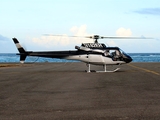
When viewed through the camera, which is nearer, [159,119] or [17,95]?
[159,119]

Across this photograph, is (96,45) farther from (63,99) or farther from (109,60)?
(63,99)

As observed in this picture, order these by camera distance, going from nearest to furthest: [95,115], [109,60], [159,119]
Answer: [159,119], [95,115], [109,60]

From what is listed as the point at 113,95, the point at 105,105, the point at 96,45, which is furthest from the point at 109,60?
the point at 105,105

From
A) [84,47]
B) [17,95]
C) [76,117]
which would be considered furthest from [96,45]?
[76,117]

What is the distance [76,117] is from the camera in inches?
368

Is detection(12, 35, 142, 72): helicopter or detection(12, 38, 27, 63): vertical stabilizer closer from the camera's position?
detection(12, 35, 142, 72): helicopter

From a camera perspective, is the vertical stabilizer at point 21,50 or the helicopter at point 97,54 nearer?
the helicopter at point 97,54

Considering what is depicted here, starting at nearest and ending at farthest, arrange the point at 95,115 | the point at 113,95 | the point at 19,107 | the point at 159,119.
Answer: the point at 159,119 → the point at 95,115 → the point at 19,107 → the point at 113,95

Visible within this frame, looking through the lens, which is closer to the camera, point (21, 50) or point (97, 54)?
point (97, 54)

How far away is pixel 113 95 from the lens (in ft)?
45.7

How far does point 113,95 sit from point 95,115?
440cm

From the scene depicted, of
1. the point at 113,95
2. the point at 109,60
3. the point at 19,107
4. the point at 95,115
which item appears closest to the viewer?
the point at 95,115

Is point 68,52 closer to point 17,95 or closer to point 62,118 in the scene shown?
point 17,95

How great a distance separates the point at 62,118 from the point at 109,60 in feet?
74.2
